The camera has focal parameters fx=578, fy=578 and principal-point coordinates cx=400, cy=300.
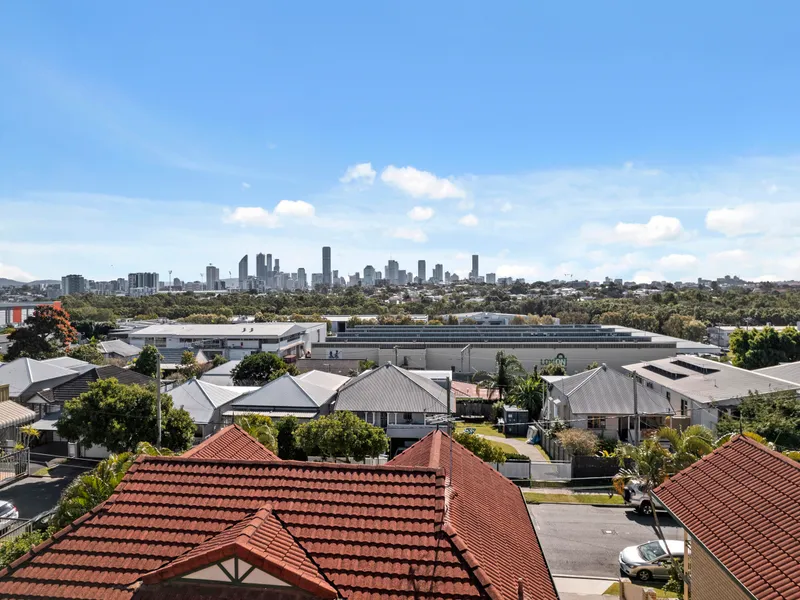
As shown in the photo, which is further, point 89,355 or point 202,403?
point 89,355

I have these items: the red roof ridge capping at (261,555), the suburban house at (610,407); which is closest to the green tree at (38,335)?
the suburban house at (610,407)

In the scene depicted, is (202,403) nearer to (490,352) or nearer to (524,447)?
(524,447)

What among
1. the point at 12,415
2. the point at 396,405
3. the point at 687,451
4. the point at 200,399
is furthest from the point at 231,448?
the point at 200,399

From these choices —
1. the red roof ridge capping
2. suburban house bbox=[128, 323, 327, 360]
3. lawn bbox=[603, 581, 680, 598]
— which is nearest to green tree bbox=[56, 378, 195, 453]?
lawn bbox=[603, 581, 680, 598]

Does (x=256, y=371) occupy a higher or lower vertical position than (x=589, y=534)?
higher

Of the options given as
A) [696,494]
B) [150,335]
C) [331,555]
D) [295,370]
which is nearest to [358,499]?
[331,555]

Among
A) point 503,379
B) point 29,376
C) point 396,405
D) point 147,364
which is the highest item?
point 29,376

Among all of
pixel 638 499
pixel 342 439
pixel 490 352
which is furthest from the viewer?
pixel 490 352

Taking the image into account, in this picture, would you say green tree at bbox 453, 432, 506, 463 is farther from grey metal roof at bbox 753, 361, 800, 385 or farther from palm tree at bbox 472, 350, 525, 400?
grey metal roof at bbox 753, 361, 800, 385
